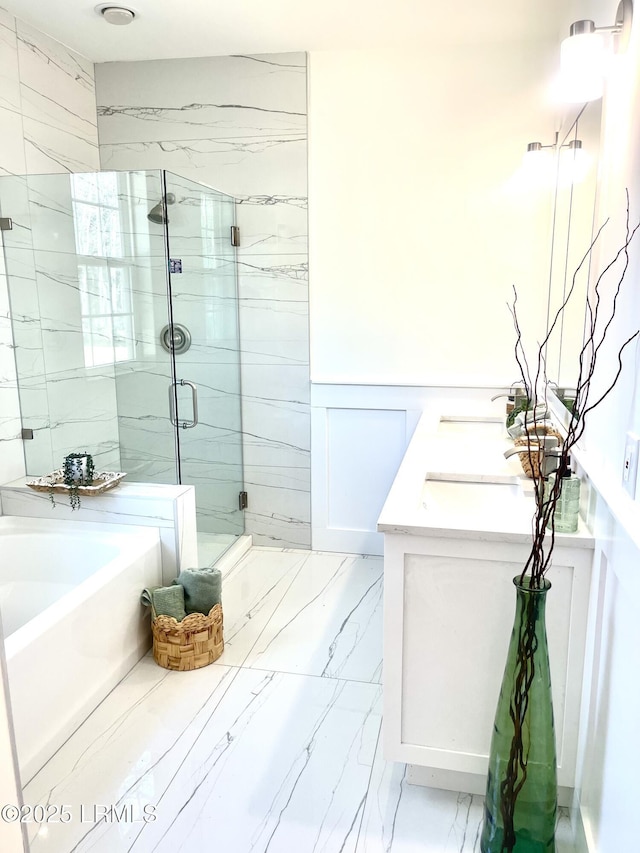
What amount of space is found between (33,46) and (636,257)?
278 cm

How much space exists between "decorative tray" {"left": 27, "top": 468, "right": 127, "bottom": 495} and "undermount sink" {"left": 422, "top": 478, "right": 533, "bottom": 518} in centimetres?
135

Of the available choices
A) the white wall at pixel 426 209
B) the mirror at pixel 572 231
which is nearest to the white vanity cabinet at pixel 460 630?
the mirror at pixel 572 231

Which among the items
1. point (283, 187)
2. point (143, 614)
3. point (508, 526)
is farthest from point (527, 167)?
point (143, 614)

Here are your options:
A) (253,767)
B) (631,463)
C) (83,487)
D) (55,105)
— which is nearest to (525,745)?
(631,463)

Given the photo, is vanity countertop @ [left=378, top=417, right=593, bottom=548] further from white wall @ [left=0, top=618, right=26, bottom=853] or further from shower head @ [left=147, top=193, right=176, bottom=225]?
shower head @ [left=147, top=193, right=176, bottom=225]

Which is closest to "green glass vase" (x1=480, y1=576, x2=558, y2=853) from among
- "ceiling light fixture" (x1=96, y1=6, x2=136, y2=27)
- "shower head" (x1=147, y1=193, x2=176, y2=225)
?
"shower head" (x1=147, y1=193, x2=176, y2=225)

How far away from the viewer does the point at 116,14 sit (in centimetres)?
273

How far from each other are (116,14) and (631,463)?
8.83 ft

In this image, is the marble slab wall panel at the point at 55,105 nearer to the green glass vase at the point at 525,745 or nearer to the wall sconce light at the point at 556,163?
the wall sconce light at the point at 556,163

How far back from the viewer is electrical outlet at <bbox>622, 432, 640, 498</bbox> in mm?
1273

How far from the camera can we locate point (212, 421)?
328cm

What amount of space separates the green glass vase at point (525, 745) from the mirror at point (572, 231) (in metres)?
0.87

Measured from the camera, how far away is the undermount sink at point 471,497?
2010 millimetres

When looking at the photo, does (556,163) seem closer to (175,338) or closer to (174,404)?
(175,338)
